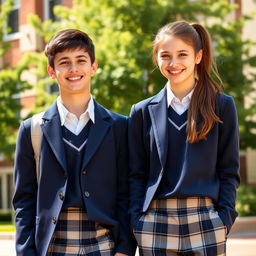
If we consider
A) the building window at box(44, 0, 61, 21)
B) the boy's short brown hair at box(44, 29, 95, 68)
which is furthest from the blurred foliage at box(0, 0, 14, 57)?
the boy's short brown hair at box(44, 29, 95, 68)

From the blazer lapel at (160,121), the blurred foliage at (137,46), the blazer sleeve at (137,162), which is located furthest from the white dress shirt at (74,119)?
the blurred foliage at (137,46)

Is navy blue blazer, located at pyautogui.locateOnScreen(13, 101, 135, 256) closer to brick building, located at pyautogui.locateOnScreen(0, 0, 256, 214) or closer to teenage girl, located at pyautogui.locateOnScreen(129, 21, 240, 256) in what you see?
teenage girl, located at pyautogui.locateOnScreen(129, 21, 240, 256)

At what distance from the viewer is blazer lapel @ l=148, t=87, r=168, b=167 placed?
12.2 ft

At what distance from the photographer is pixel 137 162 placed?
12.5ft

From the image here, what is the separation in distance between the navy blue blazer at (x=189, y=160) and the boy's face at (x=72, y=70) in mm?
395

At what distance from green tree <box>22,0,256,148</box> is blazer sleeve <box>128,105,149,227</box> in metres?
9.49

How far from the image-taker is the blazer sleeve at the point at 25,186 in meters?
3.74

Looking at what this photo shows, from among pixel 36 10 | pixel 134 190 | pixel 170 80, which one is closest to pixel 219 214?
pixel 134 190

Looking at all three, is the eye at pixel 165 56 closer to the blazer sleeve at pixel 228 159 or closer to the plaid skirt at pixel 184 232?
the blazer sleeve at pixel 228 159

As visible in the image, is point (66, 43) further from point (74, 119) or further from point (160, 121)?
point (160, 121)

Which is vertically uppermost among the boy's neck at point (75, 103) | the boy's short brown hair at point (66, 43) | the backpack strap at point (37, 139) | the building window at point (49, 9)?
the building window at point (49, 9)

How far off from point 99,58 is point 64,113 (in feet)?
32.8

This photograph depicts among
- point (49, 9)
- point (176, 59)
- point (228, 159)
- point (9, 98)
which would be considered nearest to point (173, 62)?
point (176, 59)

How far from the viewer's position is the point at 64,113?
3848 millimetres
